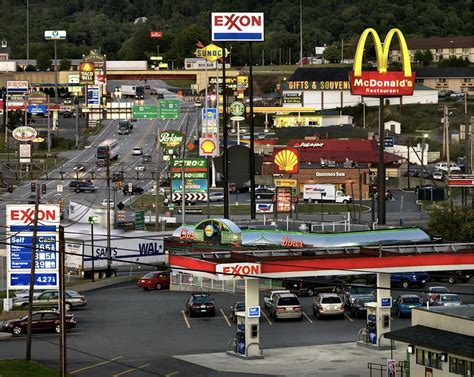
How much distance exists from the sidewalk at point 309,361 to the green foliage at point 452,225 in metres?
31.0

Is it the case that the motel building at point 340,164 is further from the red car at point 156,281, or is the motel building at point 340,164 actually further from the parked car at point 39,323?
the parked car at point 39,323

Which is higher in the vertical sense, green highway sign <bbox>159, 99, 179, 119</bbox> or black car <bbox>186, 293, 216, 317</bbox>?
green highway sign <bbox>159, 99, 179, 119</bbox>

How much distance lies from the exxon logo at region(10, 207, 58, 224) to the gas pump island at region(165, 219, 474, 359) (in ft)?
27.1

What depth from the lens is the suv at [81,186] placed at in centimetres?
13588

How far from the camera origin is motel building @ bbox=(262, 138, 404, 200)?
133000 millimetres

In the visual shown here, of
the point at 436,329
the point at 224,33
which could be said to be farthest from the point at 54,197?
the point at 436,329

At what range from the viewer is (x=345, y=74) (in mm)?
199250

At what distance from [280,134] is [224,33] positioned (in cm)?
7177

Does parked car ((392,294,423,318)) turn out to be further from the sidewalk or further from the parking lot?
the sidewalk

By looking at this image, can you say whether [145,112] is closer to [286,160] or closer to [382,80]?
[286,160]

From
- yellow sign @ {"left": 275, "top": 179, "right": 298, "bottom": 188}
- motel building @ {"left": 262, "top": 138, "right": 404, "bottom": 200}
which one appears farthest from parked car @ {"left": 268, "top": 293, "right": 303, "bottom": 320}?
motel building @ {"left": 262, "top": 138, "right": 404, "bottom": 200}

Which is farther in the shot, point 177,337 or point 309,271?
point 177,337

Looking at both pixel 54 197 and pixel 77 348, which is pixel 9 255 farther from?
pixel 54 197

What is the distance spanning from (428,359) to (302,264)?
9.47m
